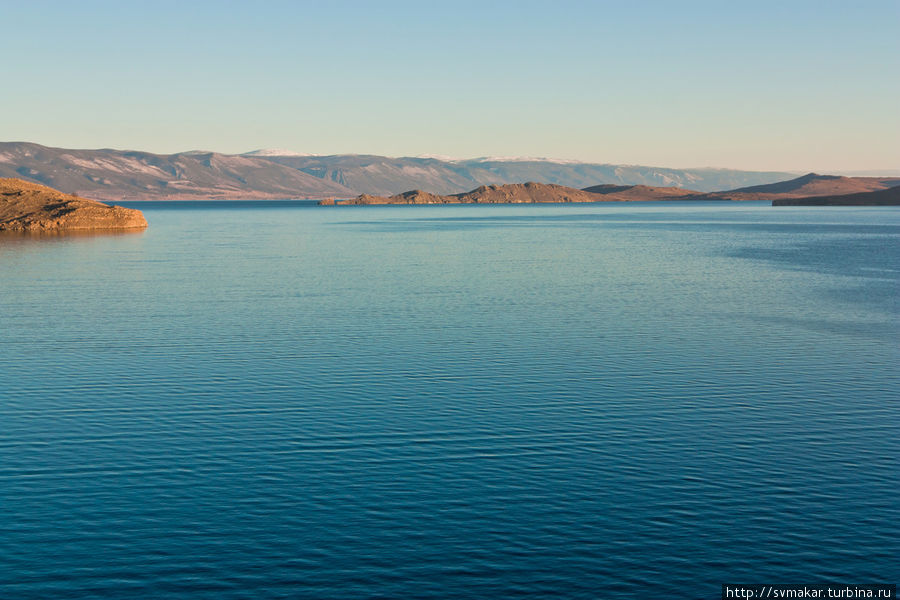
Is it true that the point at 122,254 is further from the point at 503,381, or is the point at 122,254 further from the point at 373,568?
the point at 373,568

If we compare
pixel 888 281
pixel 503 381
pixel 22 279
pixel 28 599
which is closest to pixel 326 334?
pixel 503 381

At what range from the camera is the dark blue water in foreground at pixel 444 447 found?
21.5 m

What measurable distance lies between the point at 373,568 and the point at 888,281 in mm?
81788

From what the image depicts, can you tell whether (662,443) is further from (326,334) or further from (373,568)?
(326,334)

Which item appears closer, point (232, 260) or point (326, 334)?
point (326, 334)

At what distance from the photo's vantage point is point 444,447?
1227 inches

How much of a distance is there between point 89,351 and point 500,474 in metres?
31.6

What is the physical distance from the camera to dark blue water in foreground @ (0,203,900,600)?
2148 centimetres

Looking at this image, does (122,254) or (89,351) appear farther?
(122,254)

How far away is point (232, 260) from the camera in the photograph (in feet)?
391

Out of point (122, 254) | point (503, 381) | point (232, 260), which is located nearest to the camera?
point (503, 381)

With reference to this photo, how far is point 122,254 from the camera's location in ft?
427

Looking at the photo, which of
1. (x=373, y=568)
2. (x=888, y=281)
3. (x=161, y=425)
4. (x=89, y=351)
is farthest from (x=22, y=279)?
(x=888, y=281)

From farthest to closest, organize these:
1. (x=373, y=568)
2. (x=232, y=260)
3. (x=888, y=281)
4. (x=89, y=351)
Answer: (x=232, y=260) → (x=888, y=281) → (x=89, y=351) → (x=373, y=568)
